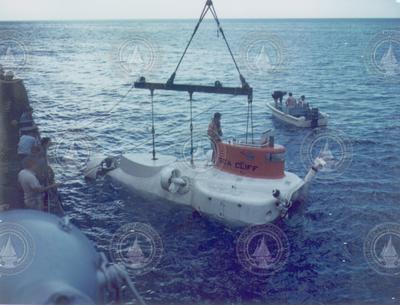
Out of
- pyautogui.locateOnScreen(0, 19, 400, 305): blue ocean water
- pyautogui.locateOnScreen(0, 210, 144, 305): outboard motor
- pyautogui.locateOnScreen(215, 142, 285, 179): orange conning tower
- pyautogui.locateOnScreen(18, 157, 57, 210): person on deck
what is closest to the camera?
pyautogui.locateOnScreen(0, 210, 144, 305): outboard motor

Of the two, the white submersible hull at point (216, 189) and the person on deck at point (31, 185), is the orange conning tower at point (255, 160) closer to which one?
the white submersible hull at point (216, 189)

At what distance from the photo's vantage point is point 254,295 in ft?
36.9

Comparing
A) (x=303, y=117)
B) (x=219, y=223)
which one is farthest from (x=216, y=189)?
(x=303, y=117)

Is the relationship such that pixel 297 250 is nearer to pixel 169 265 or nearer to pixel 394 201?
pixel 169 265

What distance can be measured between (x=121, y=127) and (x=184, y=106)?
Answer: 9587mm

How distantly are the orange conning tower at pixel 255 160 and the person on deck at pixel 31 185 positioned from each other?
725 centimetres

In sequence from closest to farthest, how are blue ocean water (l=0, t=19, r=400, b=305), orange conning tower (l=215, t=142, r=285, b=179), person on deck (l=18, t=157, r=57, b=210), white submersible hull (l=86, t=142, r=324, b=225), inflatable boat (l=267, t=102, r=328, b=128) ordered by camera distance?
person on deck (l=18, t=157, r=57, b=210) → blue ocean water (l=0, t=19, r=400, b=305) → white submersible hull (l=86, t=142, r=324, b=225) → orange conning tower (l=215, t=142, r=285, b=179) → inflatable boat (l=267, t=102, r=328, b=128)

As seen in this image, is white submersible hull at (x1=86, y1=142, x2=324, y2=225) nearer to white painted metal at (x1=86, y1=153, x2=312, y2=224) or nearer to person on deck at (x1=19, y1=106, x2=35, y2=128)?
white painted metal at (x1=86, y1=153, x2=312, y2=224)

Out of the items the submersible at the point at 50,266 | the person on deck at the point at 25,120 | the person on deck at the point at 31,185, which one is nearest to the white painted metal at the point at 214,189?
the person on deck at the point at 25,120

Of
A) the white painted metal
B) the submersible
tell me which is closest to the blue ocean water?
the white painted metal

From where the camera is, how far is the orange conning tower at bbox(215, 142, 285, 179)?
14750 millimetres

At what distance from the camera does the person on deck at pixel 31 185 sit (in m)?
9.62

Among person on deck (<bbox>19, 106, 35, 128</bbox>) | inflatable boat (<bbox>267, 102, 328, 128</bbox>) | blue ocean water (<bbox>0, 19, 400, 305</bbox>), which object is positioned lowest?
blue ocean water (<bbox>0, 19, 400, 305</bbox>)

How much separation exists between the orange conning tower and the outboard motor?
917 cm
